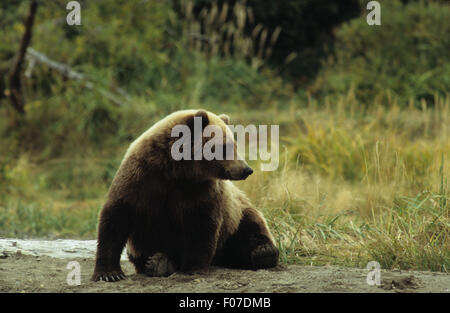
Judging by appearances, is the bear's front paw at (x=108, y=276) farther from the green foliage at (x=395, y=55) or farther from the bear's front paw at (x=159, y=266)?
the green foliage at (x=395, y=55)

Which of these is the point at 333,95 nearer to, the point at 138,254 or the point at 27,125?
the point at 27,125

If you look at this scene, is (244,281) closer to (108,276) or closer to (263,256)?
(263,256)

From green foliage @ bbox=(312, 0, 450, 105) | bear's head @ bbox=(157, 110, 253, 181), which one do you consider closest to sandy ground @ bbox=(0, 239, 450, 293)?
bear's head @ bbox=(157, 110, 253, 181)

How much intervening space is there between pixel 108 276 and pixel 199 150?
99 centimetres

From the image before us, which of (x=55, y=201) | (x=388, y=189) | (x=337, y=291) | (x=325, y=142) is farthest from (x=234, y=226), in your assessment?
(x=55, y=201)

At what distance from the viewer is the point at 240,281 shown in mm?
3701

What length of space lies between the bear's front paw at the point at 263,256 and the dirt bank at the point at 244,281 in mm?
80

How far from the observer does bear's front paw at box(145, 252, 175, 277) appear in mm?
3906

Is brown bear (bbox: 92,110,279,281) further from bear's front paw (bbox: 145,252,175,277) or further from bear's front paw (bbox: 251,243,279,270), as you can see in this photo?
bear's front paw (bbox: 251,243,279,270)

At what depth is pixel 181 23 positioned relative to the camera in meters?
12.5

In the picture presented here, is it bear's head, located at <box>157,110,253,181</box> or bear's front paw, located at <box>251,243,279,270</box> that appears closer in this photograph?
bear's head, located at <box>157,110,253,181</box>

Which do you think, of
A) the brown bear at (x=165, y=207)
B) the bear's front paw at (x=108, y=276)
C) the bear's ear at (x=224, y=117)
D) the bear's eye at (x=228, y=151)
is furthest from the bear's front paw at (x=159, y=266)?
the bear's ear at (x=224, y=117)

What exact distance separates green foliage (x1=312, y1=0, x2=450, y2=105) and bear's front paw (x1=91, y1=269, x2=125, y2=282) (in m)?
7.94

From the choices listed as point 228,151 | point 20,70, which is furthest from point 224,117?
point 20,70
